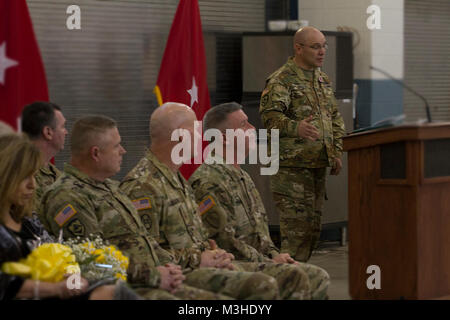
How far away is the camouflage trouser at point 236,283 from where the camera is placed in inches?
121

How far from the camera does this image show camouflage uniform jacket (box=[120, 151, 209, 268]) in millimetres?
3262

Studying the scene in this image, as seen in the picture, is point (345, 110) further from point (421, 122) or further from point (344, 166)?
point (421, 122)

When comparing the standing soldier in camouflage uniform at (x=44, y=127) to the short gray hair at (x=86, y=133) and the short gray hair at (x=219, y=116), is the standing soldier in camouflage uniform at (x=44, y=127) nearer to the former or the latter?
the short gray hair at (x=86, y=133)

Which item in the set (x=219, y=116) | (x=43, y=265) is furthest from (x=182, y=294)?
(x=219, y=116)

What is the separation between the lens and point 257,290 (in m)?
3.08

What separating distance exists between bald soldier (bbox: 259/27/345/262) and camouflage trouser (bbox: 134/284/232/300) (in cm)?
216

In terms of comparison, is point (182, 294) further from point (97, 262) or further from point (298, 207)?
point (298, 207)

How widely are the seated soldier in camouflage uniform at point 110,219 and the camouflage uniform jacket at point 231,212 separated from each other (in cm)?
42

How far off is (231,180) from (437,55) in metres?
4.50

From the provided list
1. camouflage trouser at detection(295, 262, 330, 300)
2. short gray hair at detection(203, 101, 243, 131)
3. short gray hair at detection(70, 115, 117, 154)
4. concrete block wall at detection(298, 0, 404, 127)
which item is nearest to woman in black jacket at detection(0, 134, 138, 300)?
short gray hair at detection(70, 115, 117, 154)

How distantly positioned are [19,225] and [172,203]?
0.76 metres
